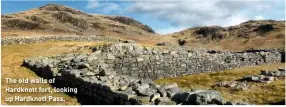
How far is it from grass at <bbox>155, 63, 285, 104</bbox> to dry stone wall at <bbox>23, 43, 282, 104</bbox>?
0.99 metres

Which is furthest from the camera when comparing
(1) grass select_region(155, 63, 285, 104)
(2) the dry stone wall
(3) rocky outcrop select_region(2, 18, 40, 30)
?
(3) rocky outcrop select_region(2, 18, 40, 30)

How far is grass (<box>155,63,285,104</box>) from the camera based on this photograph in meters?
22.1

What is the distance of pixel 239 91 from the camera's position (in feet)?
78.6

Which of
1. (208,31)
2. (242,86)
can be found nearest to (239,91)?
(242,86)

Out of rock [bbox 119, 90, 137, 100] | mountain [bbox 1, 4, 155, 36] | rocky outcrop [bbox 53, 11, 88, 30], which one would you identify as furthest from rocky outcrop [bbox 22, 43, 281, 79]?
rocky outcrop [bbox 53, 11, 88, 30]

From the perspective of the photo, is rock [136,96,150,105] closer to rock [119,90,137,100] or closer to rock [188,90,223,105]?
rock [119,90,137,100]

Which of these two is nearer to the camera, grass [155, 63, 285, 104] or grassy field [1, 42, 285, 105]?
grassy field [1, 42, 285, 105]

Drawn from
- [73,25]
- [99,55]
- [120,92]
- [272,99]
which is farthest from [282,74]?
[73,25]

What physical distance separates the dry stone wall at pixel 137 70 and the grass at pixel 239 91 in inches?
39.0

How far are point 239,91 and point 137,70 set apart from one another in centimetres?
754

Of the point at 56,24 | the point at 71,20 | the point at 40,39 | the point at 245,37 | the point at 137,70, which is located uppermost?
the point at 71,20

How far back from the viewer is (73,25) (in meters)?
143

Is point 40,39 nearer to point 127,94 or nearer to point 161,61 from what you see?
point 161,61

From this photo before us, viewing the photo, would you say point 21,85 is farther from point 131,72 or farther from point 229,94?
point 229,94
